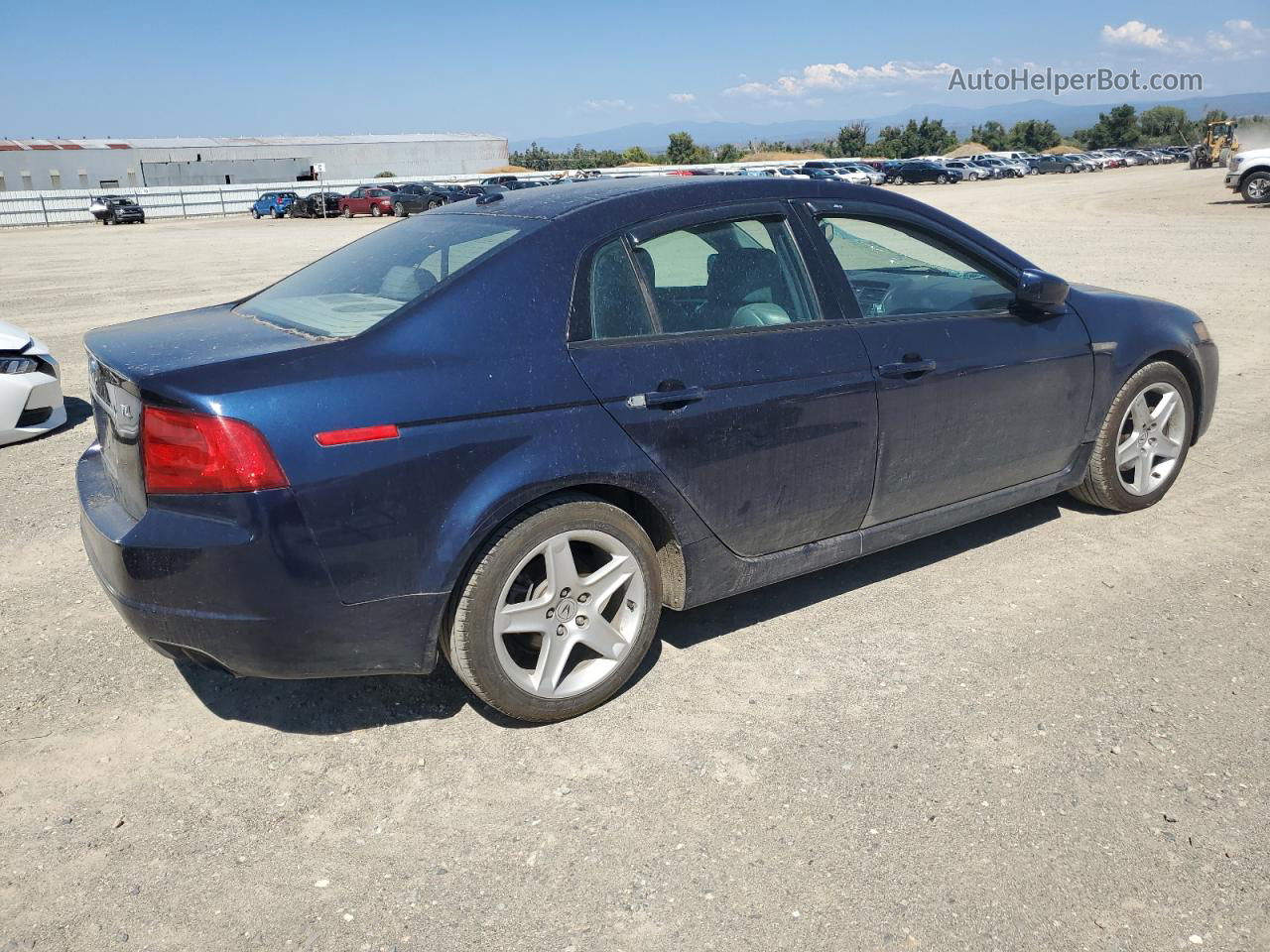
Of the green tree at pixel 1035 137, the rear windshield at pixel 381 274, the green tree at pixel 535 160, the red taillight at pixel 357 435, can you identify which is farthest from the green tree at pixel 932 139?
the red taillight at pixel 357 435

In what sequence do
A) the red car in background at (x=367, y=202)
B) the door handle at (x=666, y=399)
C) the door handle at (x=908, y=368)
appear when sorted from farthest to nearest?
the red car in background at (x=367, y=202) → the door handle at (x=908, y=368) → the door handle at (x=666, y=399)

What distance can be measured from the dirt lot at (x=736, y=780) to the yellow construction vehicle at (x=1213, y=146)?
60.3 metres

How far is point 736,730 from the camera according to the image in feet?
10.8

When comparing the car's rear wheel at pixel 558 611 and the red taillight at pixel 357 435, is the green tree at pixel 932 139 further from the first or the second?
the red taillight at pixel 357 435

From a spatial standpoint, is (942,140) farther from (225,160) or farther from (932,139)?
(225,160)

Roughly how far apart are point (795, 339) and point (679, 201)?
636mm

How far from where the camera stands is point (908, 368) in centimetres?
387

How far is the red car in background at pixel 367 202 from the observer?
46.3m

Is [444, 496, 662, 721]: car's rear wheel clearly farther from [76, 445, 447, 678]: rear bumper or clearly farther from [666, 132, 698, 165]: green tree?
[666, 132, 698, 165]: green tree

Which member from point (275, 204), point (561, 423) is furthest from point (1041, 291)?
point (275, 204)

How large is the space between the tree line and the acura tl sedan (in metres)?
85.9

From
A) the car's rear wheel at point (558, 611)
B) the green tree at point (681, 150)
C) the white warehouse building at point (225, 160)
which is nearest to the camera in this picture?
the car's rear wheel at point (558, 611)

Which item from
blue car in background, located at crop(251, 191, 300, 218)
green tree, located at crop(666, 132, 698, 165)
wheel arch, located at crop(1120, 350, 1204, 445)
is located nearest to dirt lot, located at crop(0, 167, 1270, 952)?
wheel arch, located at crop(1120, 350, 1204, 445)

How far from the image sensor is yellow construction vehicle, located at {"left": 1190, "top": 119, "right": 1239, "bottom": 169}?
55.2 metres
